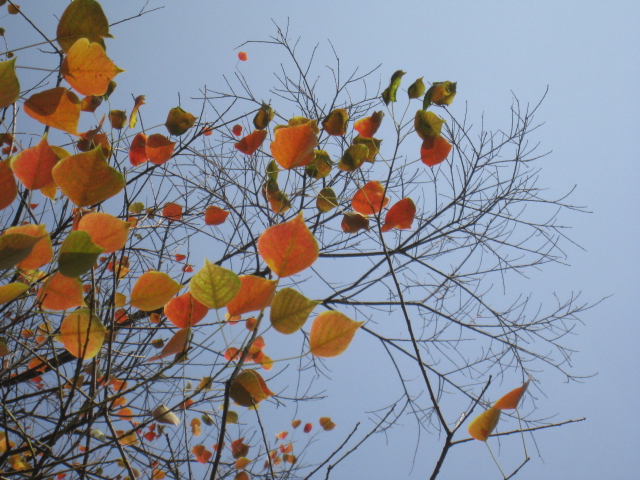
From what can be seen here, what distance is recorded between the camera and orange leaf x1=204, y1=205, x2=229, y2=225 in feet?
4.98

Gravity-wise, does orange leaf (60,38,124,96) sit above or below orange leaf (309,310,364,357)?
above

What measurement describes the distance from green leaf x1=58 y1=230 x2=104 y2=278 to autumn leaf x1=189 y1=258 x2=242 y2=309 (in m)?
0.10

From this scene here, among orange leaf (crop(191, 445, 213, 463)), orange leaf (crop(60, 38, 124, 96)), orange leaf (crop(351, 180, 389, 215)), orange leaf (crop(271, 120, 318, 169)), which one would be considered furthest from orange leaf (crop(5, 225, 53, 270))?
orange leaf (crop(191, 445, 213, 463))

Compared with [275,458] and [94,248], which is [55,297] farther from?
[275,458]

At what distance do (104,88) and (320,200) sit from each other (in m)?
0.68

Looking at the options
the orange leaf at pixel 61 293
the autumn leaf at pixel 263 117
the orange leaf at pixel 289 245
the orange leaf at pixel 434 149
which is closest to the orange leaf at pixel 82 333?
the orange leaf at pixel 61 293

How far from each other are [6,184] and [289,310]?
35cm

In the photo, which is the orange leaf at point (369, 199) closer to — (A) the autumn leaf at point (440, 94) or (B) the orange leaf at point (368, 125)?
(B) the orange leaf at point (368, 125)

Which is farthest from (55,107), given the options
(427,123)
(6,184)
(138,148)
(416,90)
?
(416,90)

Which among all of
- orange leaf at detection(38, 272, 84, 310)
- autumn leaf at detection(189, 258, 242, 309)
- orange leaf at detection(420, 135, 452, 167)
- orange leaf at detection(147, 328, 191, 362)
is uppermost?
orange leaf at detection(420, 135, 452, 167)

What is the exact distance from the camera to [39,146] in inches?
22.4

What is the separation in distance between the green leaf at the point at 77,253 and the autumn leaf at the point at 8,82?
213 mm

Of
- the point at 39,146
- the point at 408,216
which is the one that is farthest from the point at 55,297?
the point at 408,216

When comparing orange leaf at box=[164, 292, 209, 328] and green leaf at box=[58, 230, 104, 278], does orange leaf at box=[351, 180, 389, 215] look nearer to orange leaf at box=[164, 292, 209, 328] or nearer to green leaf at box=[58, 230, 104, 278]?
orange leaf at box=[164, 292, 209, 328]
